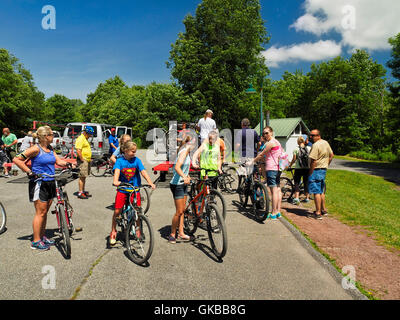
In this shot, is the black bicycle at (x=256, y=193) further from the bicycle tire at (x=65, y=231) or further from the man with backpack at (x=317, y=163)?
the bicycle tire at (x=65, y=231)

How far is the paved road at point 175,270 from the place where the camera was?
3.37 m

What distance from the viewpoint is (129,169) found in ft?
14.7

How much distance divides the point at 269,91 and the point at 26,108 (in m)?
33.2

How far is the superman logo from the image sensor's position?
4459mm

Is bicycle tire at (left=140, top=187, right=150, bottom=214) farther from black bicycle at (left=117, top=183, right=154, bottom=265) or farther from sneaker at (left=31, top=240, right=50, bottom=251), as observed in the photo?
sneaker at (left=31, top=240, right=50, bottom=251)

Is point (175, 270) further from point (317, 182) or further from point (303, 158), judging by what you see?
point (303, 158)

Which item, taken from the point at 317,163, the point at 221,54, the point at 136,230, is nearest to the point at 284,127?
the point at 221,54

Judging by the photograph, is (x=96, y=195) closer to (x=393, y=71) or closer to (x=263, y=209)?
(x=263, y=209)

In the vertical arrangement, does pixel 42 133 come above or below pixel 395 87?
below

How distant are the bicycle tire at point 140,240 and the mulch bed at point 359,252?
2774 millimetres

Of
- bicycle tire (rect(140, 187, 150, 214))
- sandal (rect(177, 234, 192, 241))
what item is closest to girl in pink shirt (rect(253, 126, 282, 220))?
sandal (rect(177, 234, 192, 241))

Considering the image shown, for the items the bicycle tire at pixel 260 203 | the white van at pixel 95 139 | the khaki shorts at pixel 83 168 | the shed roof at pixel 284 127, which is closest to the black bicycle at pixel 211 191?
the bicycle tire at pixel 260 203

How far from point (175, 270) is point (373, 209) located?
8.25 meters

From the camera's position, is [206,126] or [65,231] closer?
[65,231]
